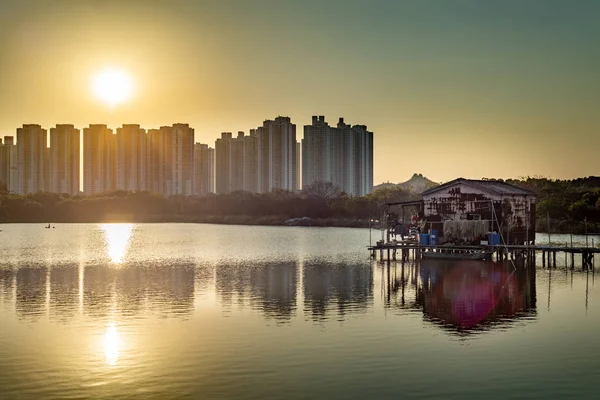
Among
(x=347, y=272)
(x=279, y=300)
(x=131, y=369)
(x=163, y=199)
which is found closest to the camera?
(x=131, y=369)

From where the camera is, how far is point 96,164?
7643 inches

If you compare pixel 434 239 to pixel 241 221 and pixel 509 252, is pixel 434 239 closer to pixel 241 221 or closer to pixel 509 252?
pixel 509 252

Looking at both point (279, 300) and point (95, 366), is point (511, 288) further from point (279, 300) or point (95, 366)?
point (95, 366)

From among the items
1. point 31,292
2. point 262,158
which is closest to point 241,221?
point 262,158

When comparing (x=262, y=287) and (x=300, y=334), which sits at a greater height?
(x=262, y=287)

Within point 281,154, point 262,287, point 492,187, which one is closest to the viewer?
point 262,287

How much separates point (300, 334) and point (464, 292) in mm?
11831

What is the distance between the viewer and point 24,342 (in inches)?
809

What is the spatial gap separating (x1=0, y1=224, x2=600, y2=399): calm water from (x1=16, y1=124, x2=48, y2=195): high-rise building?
16154 cm

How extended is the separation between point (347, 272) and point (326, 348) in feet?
68.2

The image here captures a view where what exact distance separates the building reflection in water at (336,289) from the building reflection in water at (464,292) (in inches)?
44.8

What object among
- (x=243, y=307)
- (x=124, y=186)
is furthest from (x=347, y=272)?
(x=124, y=186)

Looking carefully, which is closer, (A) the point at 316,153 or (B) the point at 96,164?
(A) the point at 316,153

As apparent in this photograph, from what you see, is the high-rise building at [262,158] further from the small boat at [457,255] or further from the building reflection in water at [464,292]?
the building reflection in water at [464,292]
